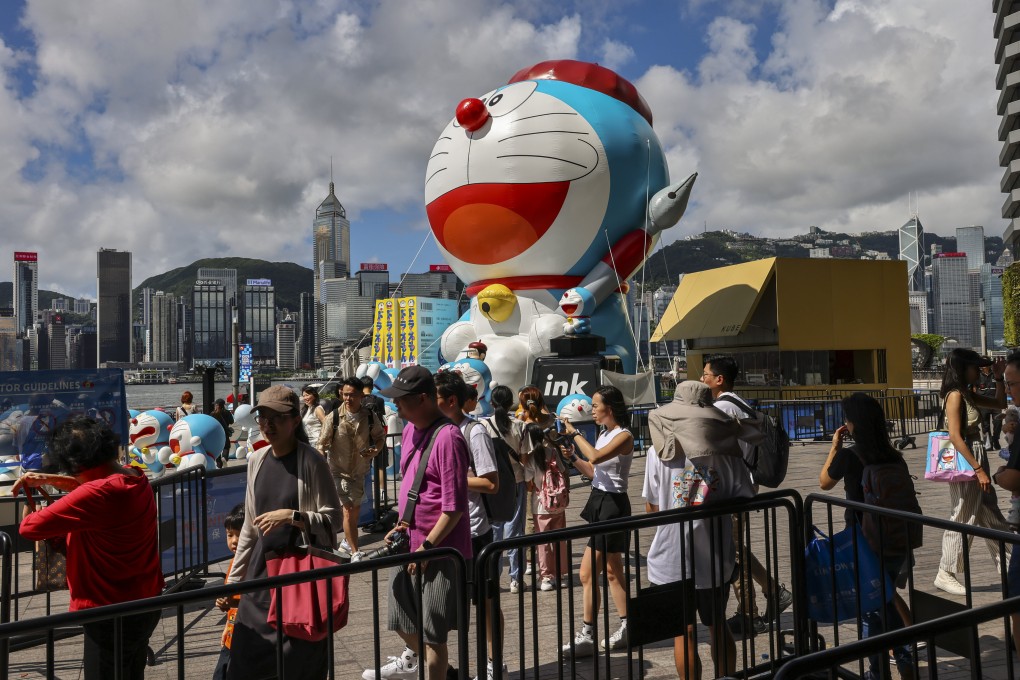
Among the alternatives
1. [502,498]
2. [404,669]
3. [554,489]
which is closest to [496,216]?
[554,489]

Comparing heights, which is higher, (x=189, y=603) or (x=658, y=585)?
(x=189, y=603)

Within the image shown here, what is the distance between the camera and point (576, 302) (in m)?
17.9

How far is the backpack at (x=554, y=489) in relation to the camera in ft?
20.6

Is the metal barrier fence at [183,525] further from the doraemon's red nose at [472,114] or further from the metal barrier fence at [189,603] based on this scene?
the doraemon's red nose at [472,114]

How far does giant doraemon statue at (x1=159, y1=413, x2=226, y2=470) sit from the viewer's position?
37.4 feet

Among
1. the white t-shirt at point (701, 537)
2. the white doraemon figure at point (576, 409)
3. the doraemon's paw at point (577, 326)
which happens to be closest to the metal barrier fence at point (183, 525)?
the white t-shirt at point (701, 537)

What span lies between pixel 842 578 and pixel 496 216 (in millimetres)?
14662

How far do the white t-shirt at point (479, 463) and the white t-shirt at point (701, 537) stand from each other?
994mm

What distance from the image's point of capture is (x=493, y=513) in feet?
15.9

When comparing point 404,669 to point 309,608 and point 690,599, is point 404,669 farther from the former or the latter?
point 690,599

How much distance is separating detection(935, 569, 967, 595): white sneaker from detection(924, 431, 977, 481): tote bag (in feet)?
2.38

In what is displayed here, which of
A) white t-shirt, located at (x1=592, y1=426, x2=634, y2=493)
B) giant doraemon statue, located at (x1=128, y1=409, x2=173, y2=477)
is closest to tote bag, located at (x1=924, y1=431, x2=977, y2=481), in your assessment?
white t-shirt, located at (x1=592, y1=426, x2=634, y2=493)

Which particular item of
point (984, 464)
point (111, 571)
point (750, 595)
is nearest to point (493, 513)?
point (750, 595)

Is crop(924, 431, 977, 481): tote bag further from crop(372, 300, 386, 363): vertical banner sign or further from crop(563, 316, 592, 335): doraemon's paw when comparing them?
crop(372, 300, 386, 363): vertical banner sign
